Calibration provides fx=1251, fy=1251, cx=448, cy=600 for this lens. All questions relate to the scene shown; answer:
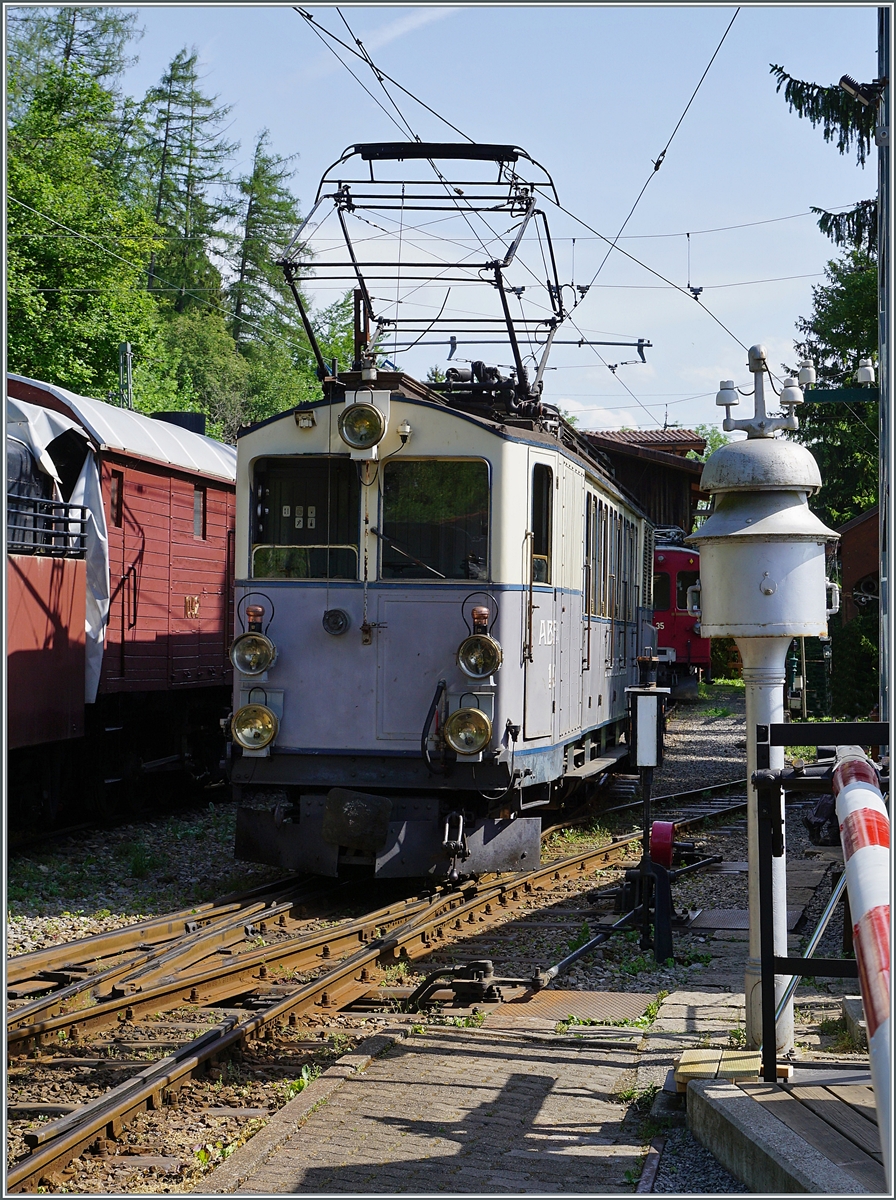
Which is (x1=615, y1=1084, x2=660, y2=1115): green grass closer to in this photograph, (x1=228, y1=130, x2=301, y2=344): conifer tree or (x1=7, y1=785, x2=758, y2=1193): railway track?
(x1=7, y1=785, x2=758, y2=1193): railway track

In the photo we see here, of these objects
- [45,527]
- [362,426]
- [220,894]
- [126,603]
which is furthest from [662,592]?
[362,426]

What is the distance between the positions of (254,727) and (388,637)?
1.18 metres

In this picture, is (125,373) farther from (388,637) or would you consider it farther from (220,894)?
(388,637)

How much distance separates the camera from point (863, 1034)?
522cm

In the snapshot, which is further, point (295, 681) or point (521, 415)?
point (521, 415)

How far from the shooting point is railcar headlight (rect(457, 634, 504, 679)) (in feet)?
29.0

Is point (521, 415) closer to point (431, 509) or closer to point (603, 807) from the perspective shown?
point (431, 509)

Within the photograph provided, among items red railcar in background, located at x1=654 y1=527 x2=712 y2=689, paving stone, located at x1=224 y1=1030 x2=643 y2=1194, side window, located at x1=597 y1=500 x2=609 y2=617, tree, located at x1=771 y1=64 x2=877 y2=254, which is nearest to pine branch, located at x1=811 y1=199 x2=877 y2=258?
tree, located at x1=771 y1=64 x2=877 y2=254

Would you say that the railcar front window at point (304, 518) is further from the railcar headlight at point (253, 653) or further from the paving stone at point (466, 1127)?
the paving stone at point (466, 1127)

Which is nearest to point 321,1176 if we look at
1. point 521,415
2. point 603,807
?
point 521,415

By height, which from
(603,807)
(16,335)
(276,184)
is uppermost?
(276,184)

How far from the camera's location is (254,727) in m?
9.14

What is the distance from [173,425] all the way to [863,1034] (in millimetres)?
12837

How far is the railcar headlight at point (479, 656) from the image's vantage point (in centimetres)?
883
